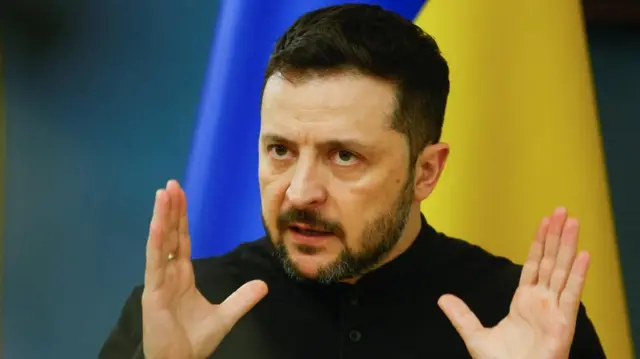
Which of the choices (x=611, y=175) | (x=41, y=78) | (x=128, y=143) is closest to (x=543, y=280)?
(x=611, y=175)

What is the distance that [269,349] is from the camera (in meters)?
0.75

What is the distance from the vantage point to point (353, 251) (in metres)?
0.71

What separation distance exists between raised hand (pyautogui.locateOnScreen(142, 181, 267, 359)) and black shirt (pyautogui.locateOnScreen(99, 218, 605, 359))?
58 millimetres

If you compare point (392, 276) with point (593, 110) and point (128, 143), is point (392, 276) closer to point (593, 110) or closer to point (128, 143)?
point (593, 110)

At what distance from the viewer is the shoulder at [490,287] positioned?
0.77m

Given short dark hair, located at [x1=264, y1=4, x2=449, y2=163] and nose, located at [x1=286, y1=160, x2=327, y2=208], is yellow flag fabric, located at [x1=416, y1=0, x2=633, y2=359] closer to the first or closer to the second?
short dark hair, located at [x1=264, y1=4, x2=449, y2=163]

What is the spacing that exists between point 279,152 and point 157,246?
0.15 metres

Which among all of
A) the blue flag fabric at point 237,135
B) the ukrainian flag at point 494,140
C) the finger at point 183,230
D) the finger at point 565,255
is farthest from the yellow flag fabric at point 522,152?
the finger at point 183,230

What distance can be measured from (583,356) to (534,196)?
199 mm

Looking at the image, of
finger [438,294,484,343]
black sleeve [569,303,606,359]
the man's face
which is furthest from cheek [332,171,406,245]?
black sleeve [569,303,606,359]

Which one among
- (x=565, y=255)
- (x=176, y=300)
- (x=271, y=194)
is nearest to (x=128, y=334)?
(x=176, y=300)

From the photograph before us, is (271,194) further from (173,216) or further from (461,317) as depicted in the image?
(461,317)

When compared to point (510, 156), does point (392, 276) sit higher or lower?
lower

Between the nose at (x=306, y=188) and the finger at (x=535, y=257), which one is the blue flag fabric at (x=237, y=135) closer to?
the nose at (x=306, y=188)
